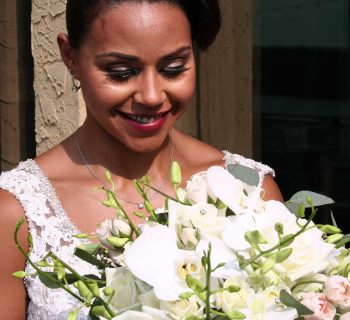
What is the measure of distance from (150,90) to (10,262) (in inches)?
21.6

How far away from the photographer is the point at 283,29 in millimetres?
4371

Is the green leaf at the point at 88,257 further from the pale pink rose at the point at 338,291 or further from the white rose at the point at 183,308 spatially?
the pale pink rose at the point at 338,291

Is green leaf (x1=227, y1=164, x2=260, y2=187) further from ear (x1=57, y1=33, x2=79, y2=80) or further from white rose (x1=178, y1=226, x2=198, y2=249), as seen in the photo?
ear (x1=57, y1=33, x2=79, y2=80)

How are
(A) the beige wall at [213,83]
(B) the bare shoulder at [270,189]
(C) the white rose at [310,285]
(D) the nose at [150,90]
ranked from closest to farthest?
(C) the white rose at [310,285] → (D) the nose at [150,90] → (B) the bare shoulder at [270,189] → (A) the beige wall at [213,83]

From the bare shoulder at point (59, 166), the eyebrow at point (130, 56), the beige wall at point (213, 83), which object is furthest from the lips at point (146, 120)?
the beige wall at point (213, 83)

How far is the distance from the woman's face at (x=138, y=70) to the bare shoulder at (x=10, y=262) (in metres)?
0.35

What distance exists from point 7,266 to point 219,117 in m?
1.92

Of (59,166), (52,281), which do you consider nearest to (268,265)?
(52,281)

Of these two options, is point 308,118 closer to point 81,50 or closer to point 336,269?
point 81,50

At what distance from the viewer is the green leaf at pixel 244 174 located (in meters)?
1.66

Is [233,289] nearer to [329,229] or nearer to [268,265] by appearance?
[268,265]

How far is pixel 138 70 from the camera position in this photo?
7.51 feet

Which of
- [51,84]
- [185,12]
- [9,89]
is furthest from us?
[9,89]

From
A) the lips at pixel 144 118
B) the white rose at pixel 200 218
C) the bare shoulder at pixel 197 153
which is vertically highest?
the lips at pixel 144 118
